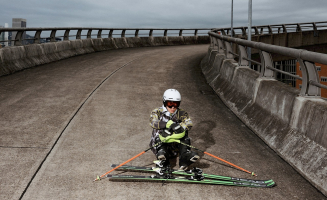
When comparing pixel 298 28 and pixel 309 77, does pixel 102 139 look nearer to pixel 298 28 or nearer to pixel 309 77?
pixel 309 77

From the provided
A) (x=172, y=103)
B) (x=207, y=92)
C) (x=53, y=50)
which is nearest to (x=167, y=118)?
(x=172, y=103)

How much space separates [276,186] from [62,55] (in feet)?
57.8

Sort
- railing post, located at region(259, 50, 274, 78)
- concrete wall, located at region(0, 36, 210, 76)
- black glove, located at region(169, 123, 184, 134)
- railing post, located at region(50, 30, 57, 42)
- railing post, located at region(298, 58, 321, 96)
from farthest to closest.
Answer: railing post, located at region(50, 30, 57, 42)
concrete wall, located at region(0, 36, 210, 76)
railing post, located at region(259, 50, 274, 78)
railing post, located at region(298, 58, 321, 96)
black glove, located at region(169, 123, 184, 134)

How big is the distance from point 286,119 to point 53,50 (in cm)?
1599

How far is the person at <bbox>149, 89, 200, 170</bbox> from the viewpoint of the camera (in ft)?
17.8

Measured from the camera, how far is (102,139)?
702cm

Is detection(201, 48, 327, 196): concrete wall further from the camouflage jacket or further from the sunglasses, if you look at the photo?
the sunglasses

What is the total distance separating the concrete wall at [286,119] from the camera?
521 centimetres

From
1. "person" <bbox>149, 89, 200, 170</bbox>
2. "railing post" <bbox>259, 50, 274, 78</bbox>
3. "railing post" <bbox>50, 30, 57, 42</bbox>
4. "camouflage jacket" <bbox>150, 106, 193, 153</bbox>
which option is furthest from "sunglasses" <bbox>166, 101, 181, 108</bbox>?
"railing post" <bbox>50, 30, 57, 42</bbox>

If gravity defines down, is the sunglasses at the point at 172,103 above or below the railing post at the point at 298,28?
below

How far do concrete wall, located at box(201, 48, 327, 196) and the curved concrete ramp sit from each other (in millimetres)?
191

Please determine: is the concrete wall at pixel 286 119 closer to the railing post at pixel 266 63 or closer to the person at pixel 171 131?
the railing post at pixel 266 63

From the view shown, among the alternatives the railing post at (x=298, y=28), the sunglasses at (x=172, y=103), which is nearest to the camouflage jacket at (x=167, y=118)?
the sunglasses at (x=172, y=103)

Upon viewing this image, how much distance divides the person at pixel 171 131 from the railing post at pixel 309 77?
2.06 meters
